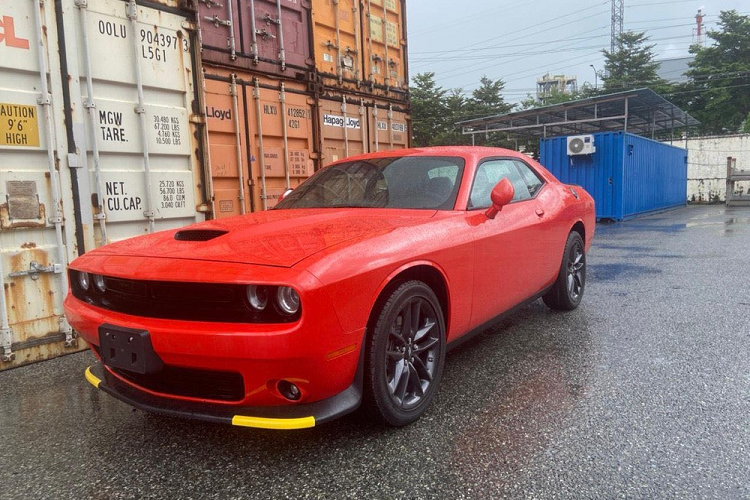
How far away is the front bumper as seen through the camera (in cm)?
211

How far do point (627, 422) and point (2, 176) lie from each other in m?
4.11

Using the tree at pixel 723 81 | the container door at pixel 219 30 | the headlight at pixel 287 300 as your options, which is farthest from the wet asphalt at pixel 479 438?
the tree at pixel 723 81

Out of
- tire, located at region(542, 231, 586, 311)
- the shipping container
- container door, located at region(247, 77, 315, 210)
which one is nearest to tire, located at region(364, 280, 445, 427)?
tire, located at region(542, 231, 586, 311)

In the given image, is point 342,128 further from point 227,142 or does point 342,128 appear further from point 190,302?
point 190,302

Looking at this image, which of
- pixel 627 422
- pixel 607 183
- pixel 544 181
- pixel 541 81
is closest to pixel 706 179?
pixel 607 183

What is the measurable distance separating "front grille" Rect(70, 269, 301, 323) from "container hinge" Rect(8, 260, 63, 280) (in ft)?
6.07

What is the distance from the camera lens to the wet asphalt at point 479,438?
7.04 feet

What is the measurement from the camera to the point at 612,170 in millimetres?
14805

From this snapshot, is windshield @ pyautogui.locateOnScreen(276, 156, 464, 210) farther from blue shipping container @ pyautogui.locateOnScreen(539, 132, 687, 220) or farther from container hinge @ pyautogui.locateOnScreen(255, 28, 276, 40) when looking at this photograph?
blue shipping container @ pyautogui.locateOnScreen(539, 132, 687, 220)

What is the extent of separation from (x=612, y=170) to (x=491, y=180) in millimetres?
12603

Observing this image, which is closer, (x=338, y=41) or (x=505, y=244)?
(x=505, y=244)

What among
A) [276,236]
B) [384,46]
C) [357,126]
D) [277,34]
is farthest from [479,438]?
[384,46]

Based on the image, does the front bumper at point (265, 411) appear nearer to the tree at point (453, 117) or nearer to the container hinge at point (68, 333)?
the container hinge at point (68, 333)

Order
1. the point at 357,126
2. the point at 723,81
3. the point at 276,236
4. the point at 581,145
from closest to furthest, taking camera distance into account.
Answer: the point at 276,236
the point at 357,126
the point at 581,145
the point at 723,81
